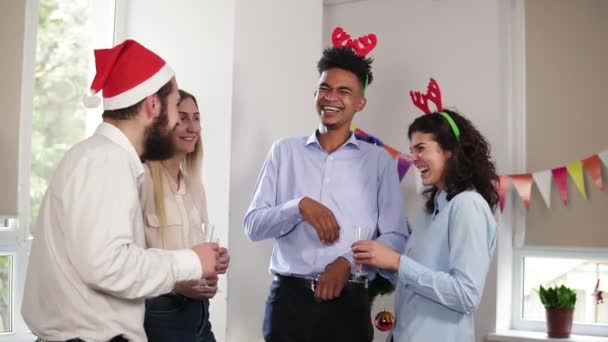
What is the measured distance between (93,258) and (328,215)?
0.94 meters

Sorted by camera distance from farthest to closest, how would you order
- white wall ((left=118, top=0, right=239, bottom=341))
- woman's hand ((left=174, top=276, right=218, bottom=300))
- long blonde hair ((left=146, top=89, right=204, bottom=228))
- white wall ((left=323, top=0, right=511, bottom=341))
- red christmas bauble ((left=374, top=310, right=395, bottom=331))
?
1. white wall ((left=323, top=0, right=511, bottom=341))
2. red christmas bauble ((left=374, top=310, right=395, bottom=331))
3. white wall ((left=118, top=0, right=239, bottom=341))
4. long blonde hair ((left=146, top=89, right=204, bottom=228))
5. woman's hand ((left=174, top=276, right=218, bottom=300))

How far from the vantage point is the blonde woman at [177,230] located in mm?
2158

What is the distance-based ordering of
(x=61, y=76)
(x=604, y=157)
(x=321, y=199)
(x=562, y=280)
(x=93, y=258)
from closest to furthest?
(x=93, y=258), (x=321, y=199), (x=61, y=76), (x=604, y=157), (x=562, y=280)

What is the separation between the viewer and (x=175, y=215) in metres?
2.27

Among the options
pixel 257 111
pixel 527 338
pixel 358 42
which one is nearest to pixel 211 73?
pixel 257 111

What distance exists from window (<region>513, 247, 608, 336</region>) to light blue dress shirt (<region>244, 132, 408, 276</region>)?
1475 mm

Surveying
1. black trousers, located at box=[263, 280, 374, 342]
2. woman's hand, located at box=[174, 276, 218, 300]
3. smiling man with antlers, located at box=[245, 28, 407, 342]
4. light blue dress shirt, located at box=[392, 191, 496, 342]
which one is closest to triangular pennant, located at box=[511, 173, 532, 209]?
smiling man with antlers, located at box=[245, 28, 407, 342]

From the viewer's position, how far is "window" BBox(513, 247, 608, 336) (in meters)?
3.66

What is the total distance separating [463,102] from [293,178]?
145cm

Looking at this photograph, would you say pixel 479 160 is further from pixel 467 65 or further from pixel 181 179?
pixel 467 65

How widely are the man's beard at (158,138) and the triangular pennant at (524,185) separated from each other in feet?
7.13

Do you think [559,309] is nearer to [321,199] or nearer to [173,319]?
[321,199]

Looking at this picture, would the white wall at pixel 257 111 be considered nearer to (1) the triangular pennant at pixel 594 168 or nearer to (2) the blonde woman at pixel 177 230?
(2) the blonde woman at pixel 177 230

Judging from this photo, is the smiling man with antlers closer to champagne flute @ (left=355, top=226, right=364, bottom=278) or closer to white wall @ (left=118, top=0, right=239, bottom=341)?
champagne flute @ (left=355, top=226, right=364, bottom=278)
